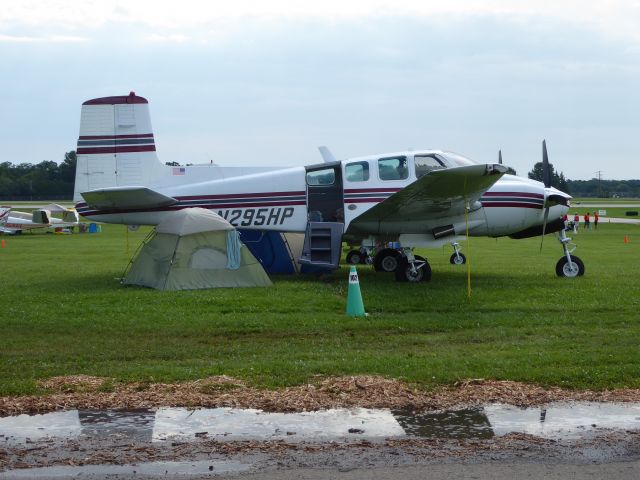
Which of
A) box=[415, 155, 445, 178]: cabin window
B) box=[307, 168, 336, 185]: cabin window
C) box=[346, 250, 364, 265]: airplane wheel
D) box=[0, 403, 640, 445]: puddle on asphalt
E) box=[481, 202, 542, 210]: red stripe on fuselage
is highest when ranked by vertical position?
box=[415, 155, 445, 178]: cabin window

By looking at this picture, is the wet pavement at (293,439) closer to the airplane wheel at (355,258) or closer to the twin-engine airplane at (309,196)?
the twin-engine airplane at (309,196)

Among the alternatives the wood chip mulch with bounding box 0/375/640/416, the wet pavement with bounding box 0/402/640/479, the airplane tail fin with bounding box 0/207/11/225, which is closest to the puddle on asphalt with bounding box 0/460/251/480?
the wet pavement with bounding box 0/402/640/479

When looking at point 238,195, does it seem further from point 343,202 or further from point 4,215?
point 4,215

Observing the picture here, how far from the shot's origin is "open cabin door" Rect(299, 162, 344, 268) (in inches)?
680

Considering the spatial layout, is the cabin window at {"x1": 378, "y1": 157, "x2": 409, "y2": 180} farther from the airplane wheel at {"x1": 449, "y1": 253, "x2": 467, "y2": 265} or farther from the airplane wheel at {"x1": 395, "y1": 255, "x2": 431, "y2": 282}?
the airplane wheel at {"x1": 449, "y1": 253, "x2": 467, "y2": 265}

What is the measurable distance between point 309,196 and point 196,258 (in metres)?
3.22

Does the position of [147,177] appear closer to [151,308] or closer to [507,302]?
[151,308]

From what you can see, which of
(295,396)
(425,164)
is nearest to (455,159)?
(425,164)

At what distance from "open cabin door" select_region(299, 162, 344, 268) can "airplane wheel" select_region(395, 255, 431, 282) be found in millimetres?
1353

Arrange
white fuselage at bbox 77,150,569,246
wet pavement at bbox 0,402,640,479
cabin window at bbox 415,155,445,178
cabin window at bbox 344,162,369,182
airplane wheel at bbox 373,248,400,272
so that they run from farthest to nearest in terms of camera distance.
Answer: airplane wheel at bbox 373,248,400,272 → cabin window at bbox 344,162,369,182 → white fuselage at bbox 77,150,569,246 → cabin window at bbox 415,155,445,178 → wet pavement at bbox 0,402,640,479

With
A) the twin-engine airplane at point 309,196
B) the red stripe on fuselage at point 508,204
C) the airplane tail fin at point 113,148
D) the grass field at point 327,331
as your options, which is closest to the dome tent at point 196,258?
the grass field at point 327,331

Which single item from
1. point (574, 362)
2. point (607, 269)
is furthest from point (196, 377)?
point (607, 269)

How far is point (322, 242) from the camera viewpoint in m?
17.3

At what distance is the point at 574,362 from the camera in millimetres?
9062
